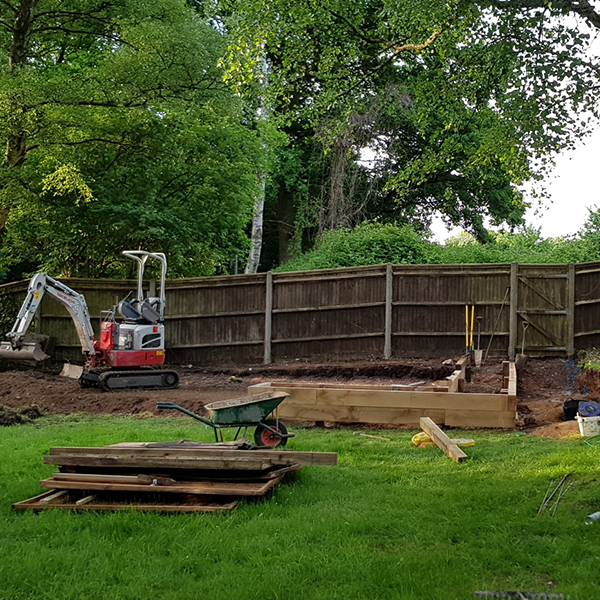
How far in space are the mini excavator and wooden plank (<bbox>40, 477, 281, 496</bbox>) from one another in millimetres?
8686

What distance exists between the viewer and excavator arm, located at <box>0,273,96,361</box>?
45.3 ft

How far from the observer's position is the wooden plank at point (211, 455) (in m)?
5.32

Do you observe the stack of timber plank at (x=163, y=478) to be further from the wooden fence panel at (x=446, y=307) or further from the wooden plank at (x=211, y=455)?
the wooden fence panel at (x=446, y=307)

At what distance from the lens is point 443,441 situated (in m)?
7.15

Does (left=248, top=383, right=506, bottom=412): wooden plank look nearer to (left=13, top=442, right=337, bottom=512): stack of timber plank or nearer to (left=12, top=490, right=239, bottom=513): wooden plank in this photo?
(left=13, top=442, right=337, bottom=512): stack of timber plank

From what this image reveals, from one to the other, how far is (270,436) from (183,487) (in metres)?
2.23

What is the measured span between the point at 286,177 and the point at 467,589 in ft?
84.6

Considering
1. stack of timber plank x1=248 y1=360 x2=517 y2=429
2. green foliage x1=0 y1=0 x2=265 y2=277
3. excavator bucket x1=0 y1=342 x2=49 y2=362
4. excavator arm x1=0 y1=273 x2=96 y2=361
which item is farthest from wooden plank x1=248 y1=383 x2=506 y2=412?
green foliage x1=0 y1=0 x2=265 y2=277

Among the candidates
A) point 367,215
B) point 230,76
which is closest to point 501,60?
point 230,76

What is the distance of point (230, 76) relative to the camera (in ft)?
31.1

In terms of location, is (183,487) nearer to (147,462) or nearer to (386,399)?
(147,462)

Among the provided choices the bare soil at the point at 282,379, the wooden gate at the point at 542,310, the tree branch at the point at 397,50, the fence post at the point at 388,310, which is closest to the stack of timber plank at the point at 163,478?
the bare soil at the point at 282,379

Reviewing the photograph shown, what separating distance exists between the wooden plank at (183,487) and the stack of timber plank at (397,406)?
3.63 meters

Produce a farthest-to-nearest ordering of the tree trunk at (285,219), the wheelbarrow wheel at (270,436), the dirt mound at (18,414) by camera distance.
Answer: the tree trunk at (285,219), the dirt mound at (18,414), the wheelbarrow wheel at (270,436)
